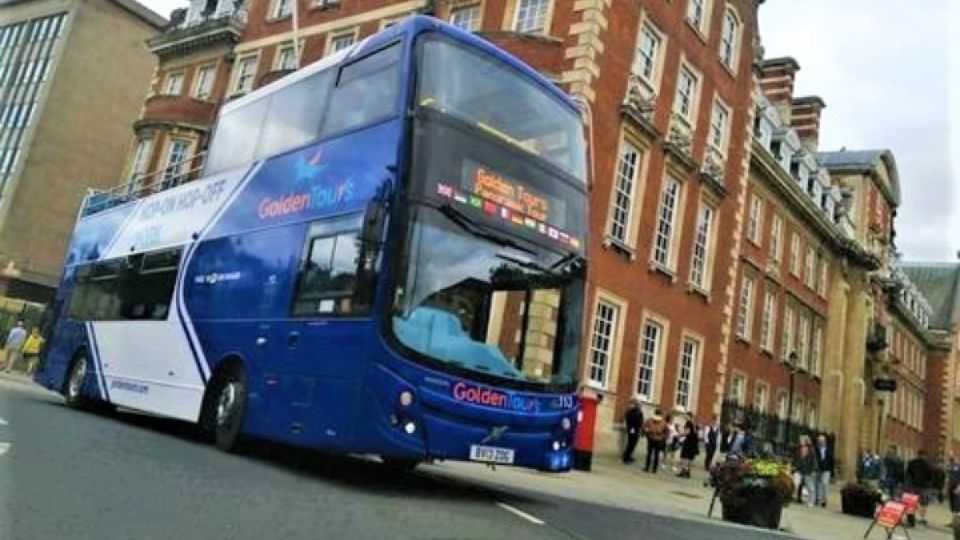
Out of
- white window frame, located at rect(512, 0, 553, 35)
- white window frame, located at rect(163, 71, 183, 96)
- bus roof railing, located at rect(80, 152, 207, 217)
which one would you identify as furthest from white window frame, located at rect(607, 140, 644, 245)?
white window frame, located at rect(163, 71, 183, 96)

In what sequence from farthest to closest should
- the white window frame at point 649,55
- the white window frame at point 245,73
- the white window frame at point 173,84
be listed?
the white window frame at point 173,84
the white window frame at point 245,73
the white window frame at point 649,55

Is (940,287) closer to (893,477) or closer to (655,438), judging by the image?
(893,477)

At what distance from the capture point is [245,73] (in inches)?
1380

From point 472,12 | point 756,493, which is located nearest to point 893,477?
point 472,12

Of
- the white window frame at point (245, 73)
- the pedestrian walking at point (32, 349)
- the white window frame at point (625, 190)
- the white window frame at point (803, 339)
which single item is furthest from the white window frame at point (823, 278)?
the pedestrian walking at point (32, 349)

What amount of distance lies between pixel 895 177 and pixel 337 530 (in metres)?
52.5

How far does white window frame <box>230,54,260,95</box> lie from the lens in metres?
34.5

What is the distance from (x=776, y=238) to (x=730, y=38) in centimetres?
1055

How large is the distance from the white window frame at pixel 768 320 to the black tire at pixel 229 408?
93.3 ft

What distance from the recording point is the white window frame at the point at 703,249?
27.6 metres

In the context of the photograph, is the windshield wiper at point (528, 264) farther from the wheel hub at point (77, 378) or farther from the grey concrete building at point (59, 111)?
the grey concrete building at point (59, 111)

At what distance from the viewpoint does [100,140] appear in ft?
202

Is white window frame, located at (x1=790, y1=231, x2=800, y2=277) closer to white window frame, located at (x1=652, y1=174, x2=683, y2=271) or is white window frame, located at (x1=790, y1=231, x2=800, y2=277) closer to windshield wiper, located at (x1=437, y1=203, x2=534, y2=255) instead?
white window frame, located at (x1=652, y1=174, x2=683, y2=271)

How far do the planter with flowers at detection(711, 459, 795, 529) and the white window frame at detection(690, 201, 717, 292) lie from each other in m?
15.7
